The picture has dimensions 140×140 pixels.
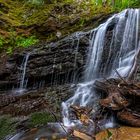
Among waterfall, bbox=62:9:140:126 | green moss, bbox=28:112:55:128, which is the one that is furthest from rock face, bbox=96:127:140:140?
waterfall, bbox=62:9:140:126

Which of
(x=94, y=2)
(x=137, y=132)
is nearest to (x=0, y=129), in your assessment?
(x=137, y=132)

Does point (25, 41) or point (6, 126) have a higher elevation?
point (25, 41)

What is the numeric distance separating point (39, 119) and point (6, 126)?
0.68 meters

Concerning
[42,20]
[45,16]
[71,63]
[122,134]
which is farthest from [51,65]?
[122,134]

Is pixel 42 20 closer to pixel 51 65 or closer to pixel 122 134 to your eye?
pixel 51 65

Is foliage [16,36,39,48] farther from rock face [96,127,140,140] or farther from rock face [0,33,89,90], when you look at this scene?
rock face [96,127,140,140]

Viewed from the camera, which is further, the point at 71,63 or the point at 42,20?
the point at 42,20

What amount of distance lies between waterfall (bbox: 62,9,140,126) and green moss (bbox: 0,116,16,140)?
2509 millimetres

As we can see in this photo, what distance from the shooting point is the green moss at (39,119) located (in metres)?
6.20

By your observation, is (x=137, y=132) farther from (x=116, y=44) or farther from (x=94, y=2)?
(x=94, y=2)

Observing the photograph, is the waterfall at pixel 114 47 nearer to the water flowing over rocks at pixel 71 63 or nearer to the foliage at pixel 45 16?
the water flowing over rocks at pixel 71 63

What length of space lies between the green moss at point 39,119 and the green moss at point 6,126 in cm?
36

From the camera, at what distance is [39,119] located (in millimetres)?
6383

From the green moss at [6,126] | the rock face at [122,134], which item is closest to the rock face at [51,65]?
the green moss at [6,126]
